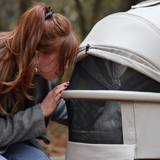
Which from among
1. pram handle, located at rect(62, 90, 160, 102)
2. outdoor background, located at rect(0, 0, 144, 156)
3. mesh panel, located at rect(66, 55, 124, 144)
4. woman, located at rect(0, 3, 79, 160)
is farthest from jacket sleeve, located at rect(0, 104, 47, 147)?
outdoor background, located at rect(0, 0, 144, 156)

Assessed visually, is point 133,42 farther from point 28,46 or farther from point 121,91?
point 28,46

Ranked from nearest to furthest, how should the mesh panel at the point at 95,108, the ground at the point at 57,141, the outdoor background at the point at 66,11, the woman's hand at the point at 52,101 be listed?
the mesh panel at the point at 95,108
the woman's hand at the point at 52,101
the ground at the point at 57,141
the outdoor background at the point at 66,11

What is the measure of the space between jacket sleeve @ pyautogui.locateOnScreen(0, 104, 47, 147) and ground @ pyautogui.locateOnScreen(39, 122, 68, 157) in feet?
8.10

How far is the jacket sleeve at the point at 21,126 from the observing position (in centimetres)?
150

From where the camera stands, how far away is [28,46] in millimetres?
1487

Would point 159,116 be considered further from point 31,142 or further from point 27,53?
point 31,142

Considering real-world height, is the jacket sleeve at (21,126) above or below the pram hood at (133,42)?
below

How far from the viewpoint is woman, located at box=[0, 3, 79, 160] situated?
4.90ft

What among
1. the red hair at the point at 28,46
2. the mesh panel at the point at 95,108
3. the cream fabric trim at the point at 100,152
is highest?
the red hair at the point at 28,46

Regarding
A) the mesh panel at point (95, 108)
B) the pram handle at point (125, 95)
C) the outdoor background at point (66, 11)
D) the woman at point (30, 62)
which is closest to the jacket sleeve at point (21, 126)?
the woman at point (30, 62)

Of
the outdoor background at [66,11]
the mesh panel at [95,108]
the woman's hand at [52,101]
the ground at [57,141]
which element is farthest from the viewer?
the outdoor background at [66,11]

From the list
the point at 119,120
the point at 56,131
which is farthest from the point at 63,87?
the point at 56,131

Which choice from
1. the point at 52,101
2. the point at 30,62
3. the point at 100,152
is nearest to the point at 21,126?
the point at 52,101

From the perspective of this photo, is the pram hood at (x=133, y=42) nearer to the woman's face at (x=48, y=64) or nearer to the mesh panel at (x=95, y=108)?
the mesh panel at (x=95, y=108)
